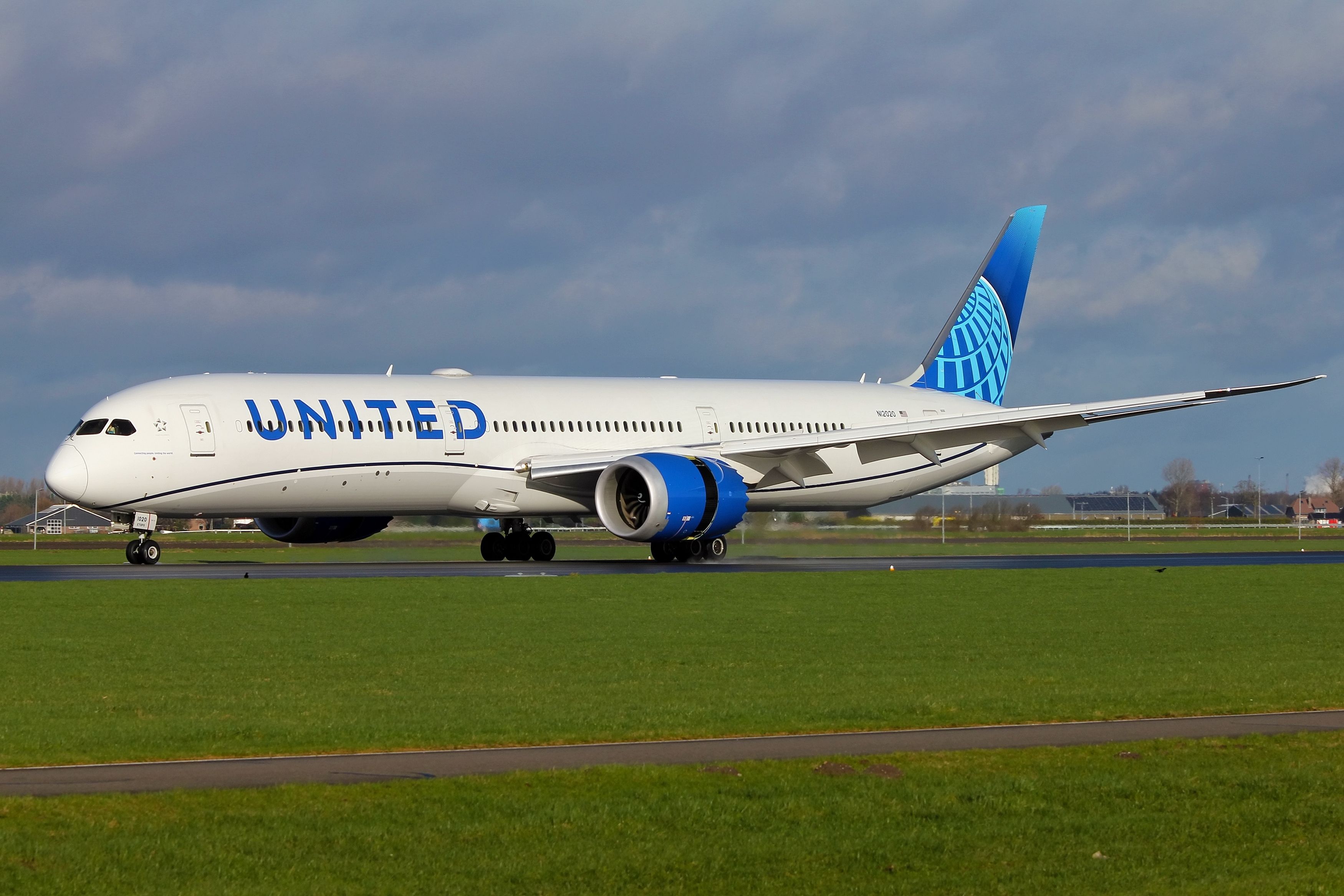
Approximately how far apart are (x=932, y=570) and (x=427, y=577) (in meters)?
12.0

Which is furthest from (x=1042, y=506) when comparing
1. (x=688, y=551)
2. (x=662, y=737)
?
(x=662, y=737)

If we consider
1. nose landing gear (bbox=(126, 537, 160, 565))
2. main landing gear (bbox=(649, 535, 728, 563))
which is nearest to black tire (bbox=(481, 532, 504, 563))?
main landing gear (bbox=(649, 535, 728, 563))

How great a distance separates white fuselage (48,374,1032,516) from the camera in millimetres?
37281

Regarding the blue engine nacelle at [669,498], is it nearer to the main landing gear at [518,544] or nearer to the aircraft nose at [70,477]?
the main landing gear at [518,544]

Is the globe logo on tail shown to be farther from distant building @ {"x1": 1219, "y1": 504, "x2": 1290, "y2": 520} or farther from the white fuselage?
distant building @ {"x1": 1219, "y1": 504, "x2": 1290, "y2": 520}

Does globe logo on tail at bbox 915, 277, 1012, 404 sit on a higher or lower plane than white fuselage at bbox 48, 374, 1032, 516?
higher

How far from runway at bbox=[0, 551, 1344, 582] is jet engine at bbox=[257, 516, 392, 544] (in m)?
1.06

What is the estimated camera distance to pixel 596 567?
131ft

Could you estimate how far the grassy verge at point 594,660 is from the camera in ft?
47.6

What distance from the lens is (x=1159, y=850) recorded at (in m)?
10.4

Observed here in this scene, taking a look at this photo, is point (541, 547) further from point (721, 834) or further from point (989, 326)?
point (721, 834)

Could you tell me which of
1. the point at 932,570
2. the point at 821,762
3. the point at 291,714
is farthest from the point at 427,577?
the point at 821,762

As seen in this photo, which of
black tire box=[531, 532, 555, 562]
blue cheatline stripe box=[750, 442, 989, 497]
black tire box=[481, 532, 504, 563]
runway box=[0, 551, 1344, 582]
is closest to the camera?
runway box=[0, 551, 1344, 582]

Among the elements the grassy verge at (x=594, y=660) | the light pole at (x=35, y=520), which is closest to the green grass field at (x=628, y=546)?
the light pole at (x=35, y=520)
